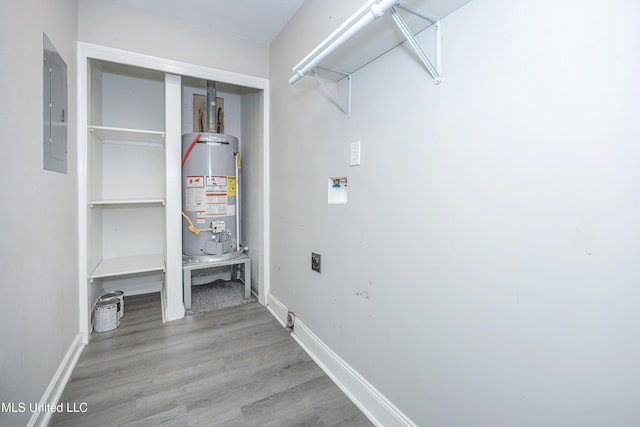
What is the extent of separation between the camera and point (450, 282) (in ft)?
3.30

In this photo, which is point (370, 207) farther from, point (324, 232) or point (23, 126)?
point (23, 126)

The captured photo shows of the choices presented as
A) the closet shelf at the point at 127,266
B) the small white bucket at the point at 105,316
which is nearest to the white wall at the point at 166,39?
the closet shelf at the point at 127,266

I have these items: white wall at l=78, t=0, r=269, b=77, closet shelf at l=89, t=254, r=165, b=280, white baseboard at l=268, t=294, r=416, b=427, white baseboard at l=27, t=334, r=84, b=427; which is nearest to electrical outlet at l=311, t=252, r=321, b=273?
white baseboard at l=268, t=294, r=416, b=427

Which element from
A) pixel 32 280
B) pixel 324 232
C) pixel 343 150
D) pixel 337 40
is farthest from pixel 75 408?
pixel 337 40

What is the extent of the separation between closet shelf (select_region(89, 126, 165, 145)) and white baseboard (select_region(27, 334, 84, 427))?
4.79ft

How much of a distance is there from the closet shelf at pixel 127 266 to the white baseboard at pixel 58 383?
1.54ft

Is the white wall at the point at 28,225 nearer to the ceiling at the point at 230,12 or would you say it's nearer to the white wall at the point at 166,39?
the white wall at the point at 166,39

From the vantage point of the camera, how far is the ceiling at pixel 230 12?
76.0 inches

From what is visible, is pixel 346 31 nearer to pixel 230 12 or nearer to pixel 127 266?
pixel 230 12

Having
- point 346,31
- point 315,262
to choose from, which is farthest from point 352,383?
point 346,31

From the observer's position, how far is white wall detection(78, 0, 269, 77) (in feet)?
6.27

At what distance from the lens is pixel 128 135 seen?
2.40 metres

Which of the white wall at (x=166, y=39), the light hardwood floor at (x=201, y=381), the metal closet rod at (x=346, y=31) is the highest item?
the white wall at (x=166, y=39)

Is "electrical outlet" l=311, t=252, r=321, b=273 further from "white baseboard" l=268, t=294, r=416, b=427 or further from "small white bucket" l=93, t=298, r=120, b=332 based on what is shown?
"small white bucket" l=93, t=298, r=120, b=332
